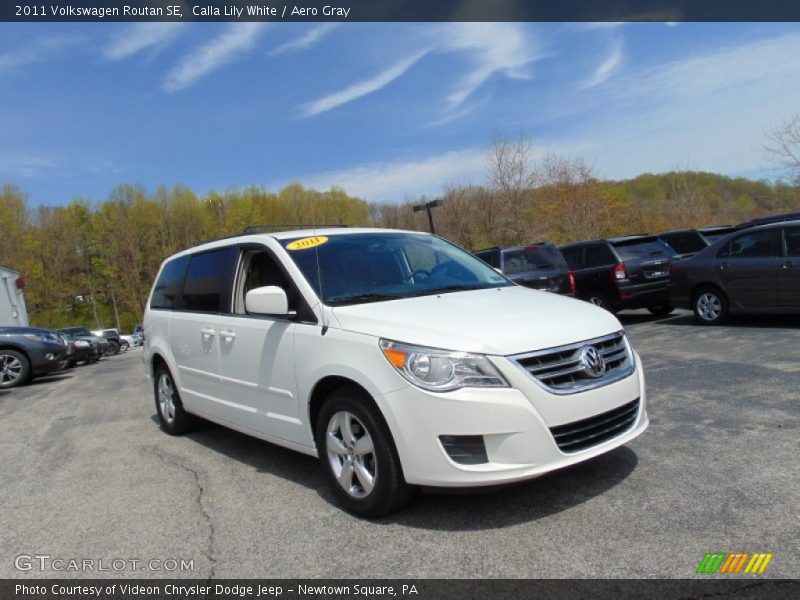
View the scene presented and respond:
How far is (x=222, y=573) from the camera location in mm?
3205

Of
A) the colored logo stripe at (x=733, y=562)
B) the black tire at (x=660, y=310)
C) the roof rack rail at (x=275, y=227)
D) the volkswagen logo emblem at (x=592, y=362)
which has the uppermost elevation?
the roof rack rail at (x=275, y=227)

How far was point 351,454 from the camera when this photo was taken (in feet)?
12.3

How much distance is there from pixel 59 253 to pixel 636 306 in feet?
175

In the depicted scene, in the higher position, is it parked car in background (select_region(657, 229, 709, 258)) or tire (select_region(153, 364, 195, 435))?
parked car in background (select_region(657, 229, 709, 258))

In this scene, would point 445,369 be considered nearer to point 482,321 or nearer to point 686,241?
point 482,321

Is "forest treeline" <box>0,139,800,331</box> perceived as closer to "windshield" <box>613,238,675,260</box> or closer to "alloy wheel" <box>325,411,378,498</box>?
"windshield" <box>613,238,675,260</box>

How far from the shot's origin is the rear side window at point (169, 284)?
616 centimetres

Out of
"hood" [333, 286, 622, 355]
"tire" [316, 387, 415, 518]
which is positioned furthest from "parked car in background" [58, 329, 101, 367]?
"hood" [333, 286, 622, 355]

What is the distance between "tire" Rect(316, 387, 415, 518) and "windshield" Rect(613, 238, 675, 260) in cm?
978

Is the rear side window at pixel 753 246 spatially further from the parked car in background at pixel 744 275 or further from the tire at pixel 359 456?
the tire at pixel 359 456

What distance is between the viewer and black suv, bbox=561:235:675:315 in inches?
474

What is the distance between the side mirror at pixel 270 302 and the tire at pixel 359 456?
68cm

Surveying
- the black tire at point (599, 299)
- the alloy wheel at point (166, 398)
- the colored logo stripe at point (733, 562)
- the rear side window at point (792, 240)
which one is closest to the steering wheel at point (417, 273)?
the colored logo stripe at point (733, 562)

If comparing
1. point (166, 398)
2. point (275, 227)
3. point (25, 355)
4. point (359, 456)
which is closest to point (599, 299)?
point (275, 227)
